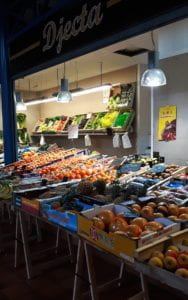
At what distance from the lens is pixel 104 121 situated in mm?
6074

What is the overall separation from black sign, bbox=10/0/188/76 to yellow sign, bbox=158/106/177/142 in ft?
6.86

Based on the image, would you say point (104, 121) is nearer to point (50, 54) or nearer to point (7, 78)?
point (7, 78)

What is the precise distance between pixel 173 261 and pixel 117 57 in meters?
4.30

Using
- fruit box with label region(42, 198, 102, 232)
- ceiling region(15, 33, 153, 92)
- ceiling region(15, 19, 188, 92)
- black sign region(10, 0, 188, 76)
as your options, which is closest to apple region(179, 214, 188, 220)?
Result: fruit box with label region(42, 198, 102, 232)

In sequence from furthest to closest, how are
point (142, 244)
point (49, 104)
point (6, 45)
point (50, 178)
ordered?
1. point (49, 104)
2. point (6, 45)
3. point (50, 178)
4. point (142, 244)

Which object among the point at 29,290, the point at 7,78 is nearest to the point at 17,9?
the point at 7,78

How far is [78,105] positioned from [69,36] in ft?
14.5

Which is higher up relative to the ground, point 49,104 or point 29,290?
point 49,104

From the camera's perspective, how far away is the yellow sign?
4.58 metres

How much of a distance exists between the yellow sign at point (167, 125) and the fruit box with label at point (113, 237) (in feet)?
9.20

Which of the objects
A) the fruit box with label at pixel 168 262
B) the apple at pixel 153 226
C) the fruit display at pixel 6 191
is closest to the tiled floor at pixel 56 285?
the fruit display at pixel 6 191

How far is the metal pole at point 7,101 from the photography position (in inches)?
172

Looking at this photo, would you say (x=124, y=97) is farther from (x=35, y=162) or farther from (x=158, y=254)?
(x=158, y=254)

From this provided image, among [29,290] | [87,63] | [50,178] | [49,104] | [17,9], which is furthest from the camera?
[49,104]
